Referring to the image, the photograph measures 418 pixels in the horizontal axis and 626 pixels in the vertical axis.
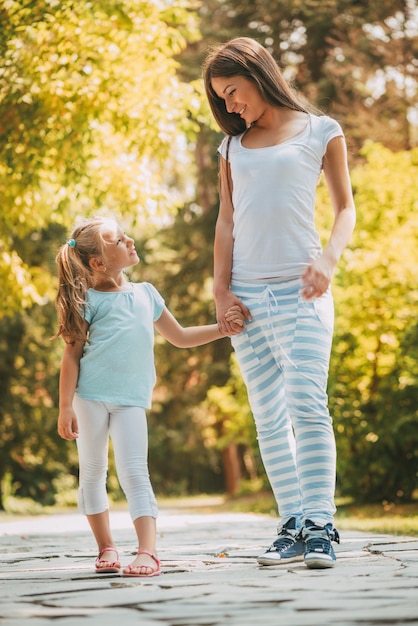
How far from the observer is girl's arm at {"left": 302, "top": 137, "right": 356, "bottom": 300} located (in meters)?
3.61

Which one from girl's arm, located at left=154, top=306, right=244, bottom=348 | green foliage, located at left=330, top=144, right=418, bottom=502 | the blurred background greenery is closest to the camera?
girl's arm, located at left=154, top=306, right=244, bottom=348

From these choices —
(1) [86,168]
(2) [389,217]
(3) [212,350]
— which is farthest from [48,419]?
(1) [86,168]

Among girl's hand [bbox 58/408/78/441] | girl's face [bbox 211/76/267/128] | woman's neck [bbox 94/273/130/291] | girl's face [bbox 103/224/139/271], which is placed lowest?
girl's hand [bbox 58/408/78/441]

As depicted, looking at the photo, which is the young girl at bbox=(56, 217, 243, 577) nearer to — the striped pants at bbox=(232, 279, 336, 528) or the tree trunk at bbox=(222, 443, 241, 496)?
the striped pants at bbox=(232, 279, 336, 528)

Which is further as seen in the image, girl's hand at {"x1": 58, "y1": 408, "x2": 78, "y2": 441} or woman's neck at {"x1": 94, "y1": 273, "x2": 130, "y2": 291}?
woman's neck at {"x1": 94, "y1": 273, "x2": 130, "y2": 291}

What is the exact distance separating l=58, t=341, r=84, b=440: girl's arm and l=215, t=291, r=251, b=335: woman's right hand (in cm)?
57

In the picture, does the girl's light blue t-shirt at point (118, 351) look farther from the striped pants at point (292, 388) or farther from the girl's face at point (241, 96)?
the girl's face at point (241, 96)

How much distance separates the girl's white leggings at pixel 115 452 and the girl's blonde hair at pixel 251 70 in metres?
1.33

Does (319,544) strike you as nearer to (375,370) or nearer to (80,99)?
(80,99)

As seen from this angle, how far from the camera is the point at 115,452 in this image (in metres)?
3.86

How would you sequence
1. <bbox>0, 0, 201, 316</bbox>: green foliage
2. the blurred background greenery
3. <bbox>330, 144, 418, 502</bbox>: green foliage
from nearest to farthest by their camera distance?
<bbox>0, 0, 201, 316</bbox>: green foliage → the blurred background greenery → <bbox>330, 144, 418, 502</bbox>: green foliage

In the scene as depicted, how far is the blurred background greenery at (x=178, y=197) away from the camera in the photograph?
8.31 meters

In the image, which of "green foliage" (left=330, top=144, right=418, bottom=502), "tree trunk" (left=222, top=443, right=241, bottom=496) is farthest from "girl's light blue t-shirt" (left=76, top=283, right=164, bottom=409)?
"tree trunk" (left=222, top=443, right=241, bottom=496)

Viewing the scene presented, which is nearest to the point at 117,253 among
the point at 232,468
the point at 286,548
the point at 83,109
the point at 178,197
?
the point at 286,548
